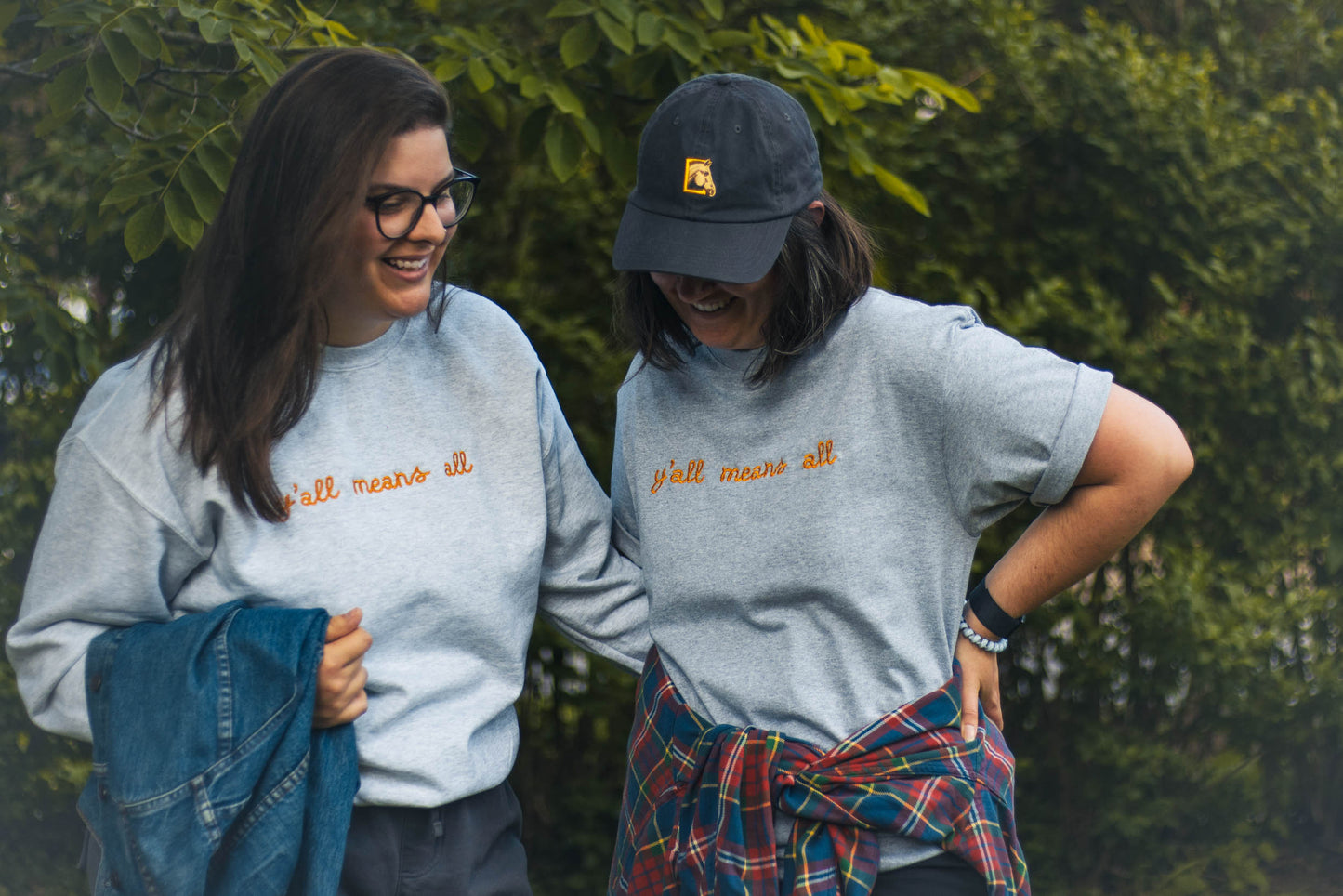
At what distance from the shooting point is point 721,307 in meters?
1.75

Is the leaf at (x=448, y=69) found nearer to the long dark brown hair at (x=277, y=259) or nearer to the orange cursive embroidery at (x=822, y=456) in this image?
the long dark brown hair at (x=277, y=259)

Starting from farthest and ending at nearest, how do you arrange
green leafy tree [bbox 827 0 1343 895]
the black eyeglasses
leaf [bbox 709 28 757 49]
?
1. green leafy tree [bbox 827 0 1343 895]
2. leaf [bbox 709 28 757 49]
3. the black eyeglasses

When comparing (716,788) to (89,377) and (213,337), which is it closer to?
(213,337)

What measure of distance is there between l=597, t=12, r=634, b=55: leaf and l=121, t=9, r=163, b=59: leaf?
882mm

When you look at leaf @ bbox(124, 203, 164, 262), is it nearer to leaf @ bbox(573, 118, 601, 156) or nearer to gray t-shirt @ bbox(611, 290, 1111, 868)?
leaf @ bbox(573, 118, 601, 156)

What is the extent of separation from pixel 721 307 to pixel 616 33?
1043 mm

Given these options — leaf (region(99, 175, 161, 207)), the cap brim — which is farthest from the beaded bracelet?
leaf (region(99, 175, 161, 207))

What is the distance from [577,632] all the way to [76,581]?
0.81m

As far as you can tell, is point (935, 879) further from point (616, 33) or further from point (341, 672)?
point (616, 33)

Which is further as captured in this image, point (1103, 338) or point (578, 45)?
point (1103, 338)

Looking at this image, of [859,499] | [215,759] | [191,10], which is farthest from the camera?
[191,10]

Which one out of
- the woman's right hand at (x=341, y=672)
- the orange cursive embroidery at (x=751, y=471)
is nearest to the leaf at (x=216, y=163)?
the woman's right hand at (x=341, y=672)

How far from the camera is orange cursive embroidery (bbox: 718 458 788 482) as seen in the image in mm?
1732

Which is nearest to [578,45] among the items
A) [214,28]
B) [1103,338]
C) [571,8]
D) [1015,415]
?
[571,8]
